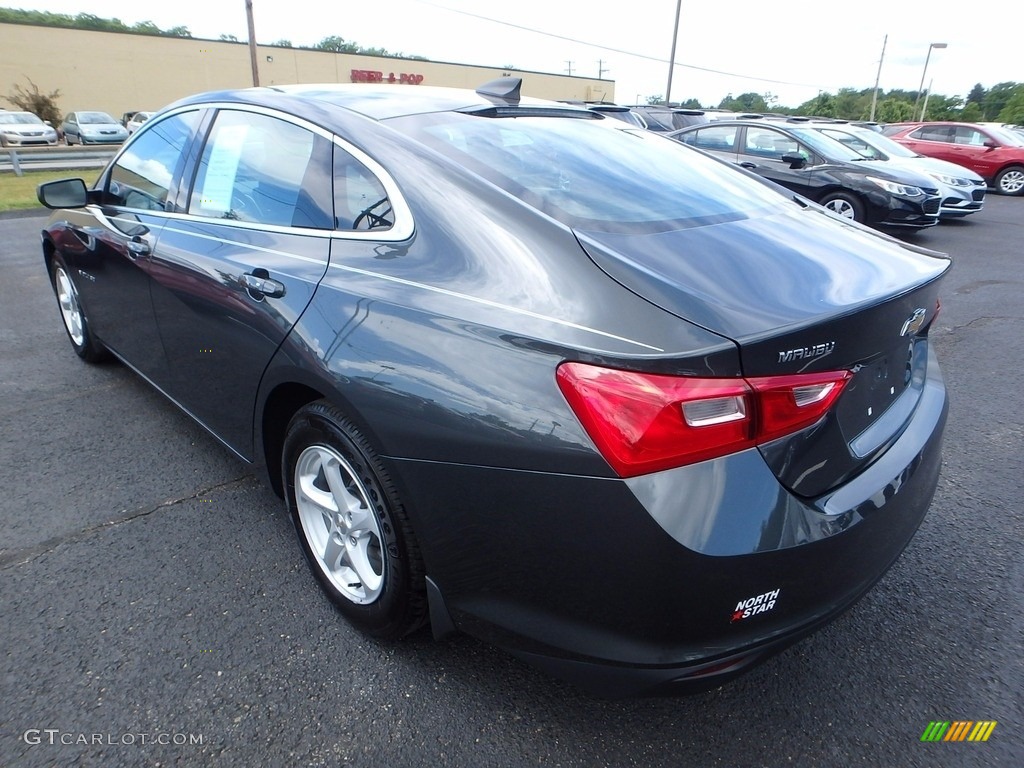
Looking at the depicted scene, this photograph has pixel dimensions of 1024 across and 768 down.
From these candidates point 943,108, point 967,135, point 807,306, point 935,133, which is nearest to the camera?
point 807,306

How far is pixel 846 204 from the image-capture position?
934cm

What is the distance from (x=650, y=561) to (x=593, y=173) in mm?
1323

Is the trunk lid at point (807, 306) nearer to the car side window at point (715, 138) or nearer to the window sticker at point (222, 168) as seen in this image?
the window sticker at point (222, 168)

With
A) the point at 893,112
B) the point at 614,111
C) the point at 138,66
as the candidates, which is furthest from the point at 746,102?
the point at 614,111

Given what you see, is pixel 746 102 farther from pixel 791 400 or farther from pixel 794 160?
pixel 791 400

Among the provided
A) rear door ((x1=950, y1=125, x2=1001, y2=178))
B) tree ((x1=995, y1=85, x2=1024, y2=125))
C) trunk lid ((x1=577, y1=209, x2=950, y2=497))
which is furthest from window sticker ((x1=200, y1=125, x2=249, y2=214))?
tree ((x1=995, y1=85, x2=1024, y2=125))

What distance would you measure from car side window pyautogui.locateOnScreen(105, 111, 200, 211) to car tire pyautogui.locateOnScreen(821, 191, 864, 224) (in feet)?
28.1

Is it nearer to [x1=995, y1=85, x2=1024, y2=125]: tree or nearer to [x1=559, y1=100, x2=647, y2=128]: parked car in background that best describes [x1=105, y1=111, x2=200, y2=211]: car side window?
[x1=559, y1=100, x2=647, y2=128]: parked car in background

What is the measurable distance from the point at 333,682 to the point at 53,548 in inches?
54.0

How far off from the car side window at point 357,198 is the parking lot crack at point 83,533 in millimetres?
1537

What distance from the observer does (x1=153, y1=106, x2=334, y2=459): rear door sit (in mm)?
2221

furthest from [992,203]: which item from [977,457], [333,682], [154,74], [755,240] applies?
[154,74]

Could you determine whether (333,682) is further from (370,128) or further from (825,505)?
(370,128)

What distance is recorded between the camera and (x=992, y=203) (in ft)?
47.4
